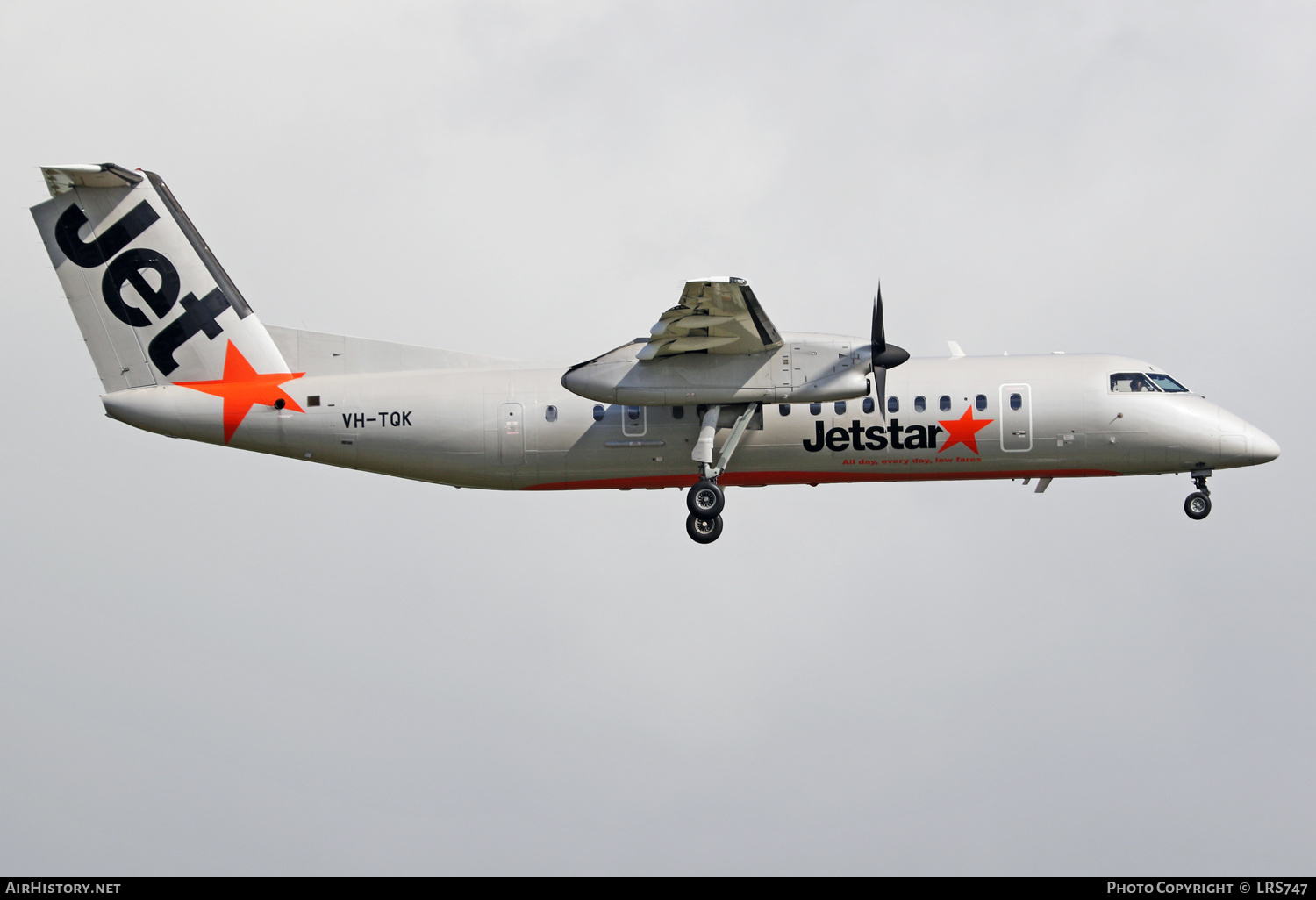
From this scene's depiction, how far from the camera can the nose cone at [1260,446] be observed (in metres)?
23.6

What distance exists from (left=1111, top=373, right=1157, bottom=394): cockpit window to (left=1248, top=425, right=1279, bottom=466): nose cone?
1713 mm

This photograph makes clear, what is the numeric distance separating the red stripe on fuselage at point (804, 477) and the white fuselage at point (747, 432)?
0.11 feet

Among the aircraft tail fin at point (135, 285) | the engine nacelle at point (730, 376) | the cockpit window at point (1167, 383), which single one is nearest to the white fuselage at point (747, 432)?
the cockpit window at point (1167, 383)

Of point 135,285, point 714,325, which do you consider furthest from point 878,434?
point 135,285

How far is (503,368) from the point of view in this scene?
23.9 meters

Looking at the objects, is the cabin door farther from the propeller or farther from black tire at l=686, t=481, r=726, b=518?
black tire at l=686, t=481, r=726, b=518

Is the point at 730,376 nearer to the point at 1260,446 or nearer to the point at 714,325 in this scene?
the point at 714,325

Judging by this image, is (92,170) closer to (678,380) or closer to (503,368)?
(503,368)

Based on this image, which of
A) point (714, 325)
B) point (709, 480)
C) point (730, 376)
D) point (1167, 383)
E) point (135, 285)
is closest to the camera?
point (714, 325)

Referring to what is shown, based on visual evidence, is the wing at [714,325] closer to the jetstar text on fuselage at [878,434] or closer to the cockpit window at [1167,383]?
the jetstar text on fuselage at [878,434]

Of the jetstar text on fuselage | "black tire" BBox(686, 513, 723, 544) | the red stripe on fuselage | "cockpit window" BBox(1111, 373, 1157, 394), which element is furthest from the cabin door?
"black tire" BBox(686, 513, 723, 544)

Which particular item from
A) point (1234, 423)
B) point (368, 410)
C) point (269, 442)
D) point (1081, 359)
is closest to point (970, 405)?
point (1081, 359)

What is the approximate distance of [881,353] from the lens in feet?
72.1

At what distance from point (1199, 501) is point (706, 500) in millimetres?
8097
